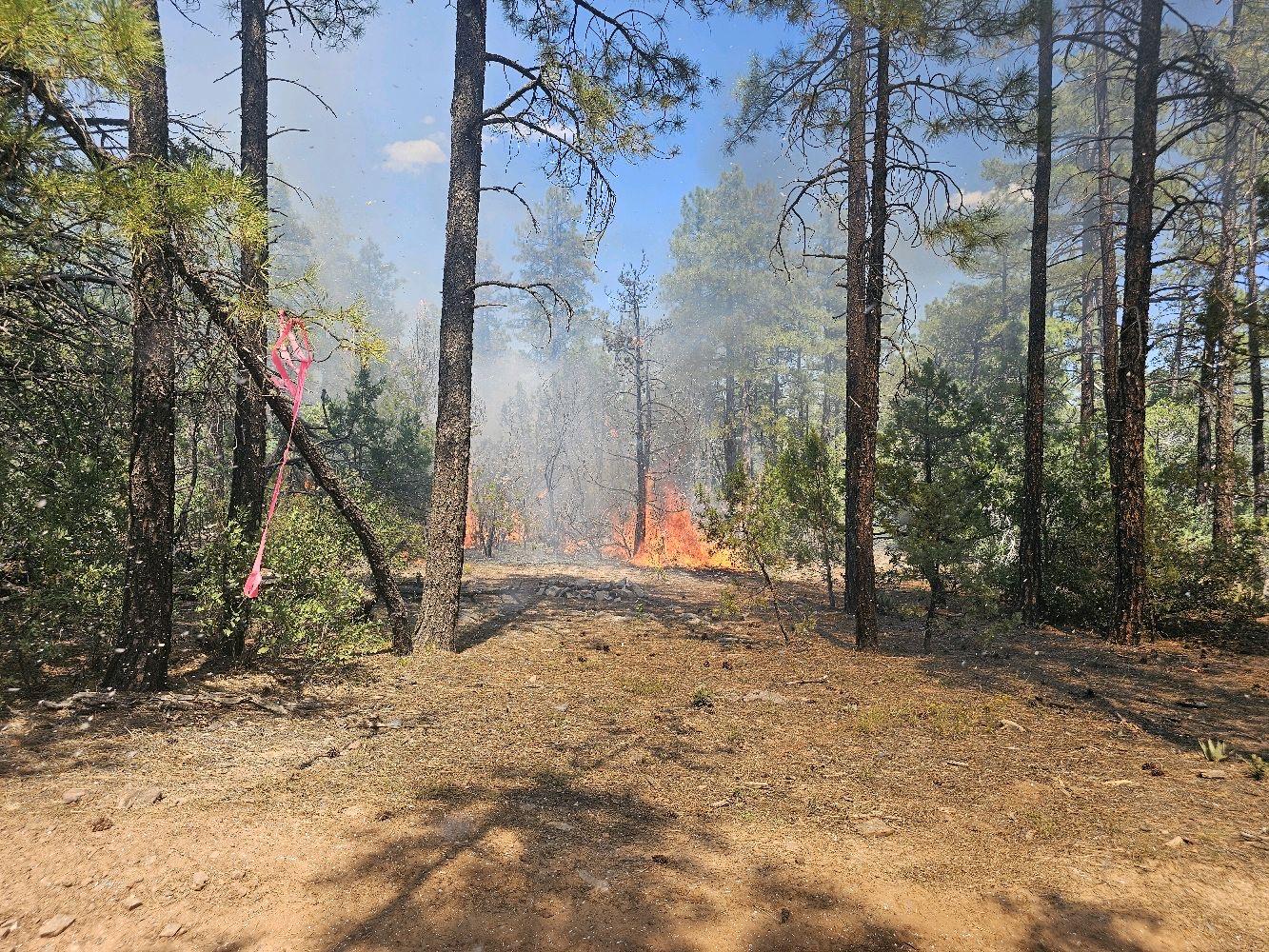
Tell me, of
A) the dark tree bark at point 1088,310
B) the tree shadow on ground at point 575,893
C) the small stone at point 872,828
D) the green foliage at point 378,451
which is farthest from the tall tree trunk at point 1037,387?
the green foliage at point 378,451

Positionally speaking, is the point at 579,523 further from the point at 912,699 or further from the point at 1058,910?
the point at 1058,910

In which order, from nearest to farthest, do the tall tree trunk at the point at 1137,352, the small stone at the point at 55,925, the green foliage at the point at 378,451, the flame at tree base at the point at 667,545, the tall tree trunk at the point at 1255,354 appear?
the small stone at the point at 55,925 → the tall tree trunk at the point at 1255,354 → the tall tree trunk at the point at 1137,352 → the green foliage at the point at 378,451 → the flame at tree base at the point at 667,545

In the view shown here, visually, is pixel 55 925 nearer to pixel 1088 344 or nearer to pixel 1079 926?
pixel 1079 926

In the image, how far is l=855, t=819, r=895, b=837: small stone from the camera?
11.4ft

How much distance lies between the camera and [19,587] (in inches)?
202

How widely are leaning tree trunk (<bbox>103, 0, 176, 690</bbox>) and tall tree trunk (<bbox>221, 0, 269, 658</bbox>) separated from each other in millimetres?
599

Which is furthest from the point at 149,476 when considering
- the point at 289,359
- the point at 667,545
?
the point at 667,545

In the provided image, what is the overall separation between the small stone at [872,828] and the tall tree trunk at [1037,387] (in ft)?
27.0

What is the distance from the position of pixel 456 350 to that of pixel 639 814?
5933mm

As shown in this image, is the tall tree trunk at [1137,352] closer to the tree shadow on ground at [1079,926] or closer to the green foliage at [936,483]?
the green foliage at [936,483]

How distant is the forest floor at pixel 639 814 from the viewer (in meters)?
2.64

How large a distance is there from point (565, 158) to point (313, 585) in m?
6.32

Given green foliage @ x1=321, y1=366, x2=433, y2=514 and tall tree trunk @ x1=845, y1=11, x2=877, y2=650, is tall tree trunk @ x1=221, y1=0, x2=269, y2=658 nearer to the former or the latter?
tall tree trunk @ x1=845, y1=11, x2=877, y2=650

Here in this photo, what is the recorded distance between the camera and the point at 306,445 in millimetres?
5680
